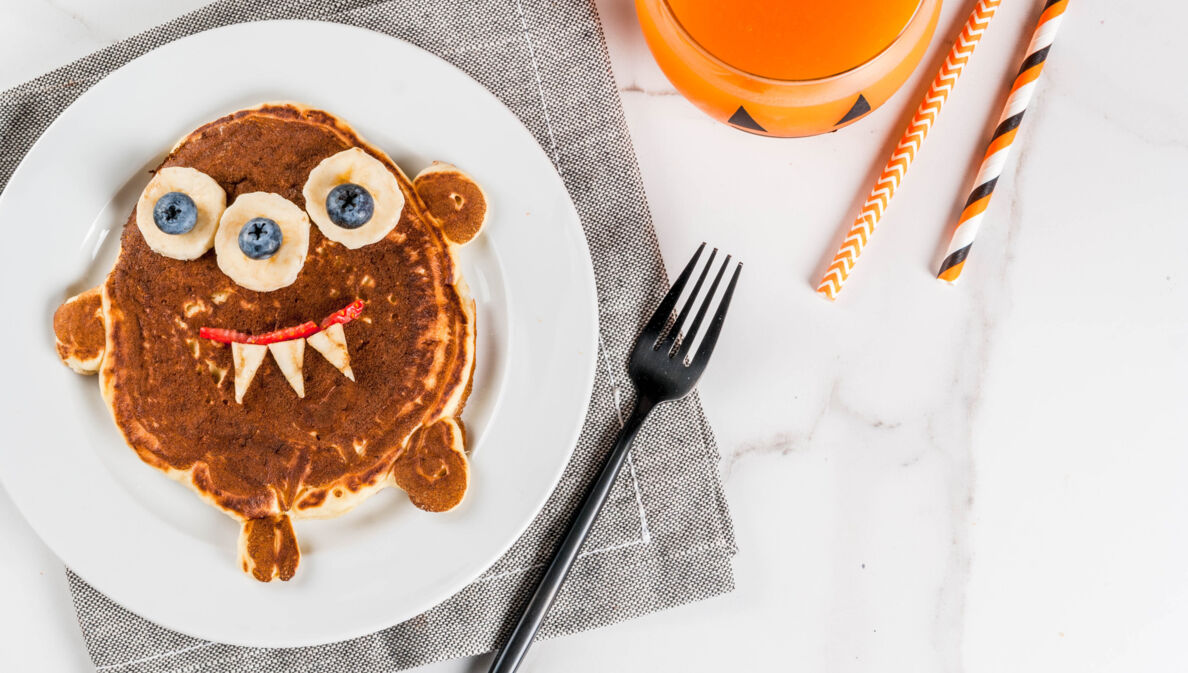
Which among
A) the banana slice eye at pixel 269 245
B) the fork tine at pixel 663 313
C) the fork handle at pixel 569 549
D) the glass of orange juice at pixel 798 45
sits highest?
the glass of orange juice at pixel 798 45

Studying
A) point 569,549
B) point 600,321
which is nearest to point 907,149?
point 600,321

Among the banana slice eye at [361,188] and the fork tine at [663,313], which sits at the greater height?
the banana slice eye at [361,188]

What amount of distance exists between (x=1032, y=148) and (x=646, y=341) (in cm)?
92

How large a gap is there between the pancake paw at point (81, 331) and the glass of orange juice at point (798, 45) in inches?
46.0

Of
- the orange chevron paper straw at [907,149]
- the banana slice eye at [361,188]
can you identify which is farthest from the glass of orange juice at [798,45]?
the banana slice eye at [361,188]

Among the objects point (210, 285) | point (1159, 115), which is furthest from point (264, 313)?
point (1159, 115)

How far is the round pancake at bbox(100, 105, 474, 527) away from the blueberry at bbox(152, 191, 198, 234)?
10 cm

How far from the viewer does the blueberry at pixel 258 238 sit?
1434mm

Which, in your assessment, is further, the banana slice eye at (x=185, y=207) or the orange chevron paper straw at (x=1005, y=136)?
the orange chevron paper straw at (x=1005, y=136)

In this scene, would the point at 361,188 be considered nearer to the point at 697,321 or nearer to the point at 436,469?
the point at 436,469

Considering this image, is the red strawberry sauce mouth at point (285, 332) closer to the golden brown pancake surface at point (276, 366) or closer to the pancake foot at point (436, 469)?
the golden brown pancake surface at point (276, 366)

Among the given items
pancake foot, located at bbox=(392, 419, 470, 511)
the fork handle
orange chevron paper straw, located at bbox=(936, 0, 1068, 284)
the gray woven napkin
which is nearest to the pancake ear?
the gray woven napkin

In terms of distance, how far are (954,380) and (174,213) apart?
154 centimetres

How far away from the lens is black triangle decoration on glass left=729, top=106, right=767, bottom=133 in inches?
58.2
